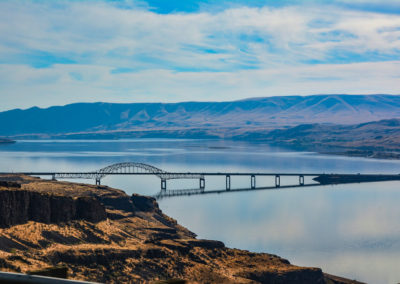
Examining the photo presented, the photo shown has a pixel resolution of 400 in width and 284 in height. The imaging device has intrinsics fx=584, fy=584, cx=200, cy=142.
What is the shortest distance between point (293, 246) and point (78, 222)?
33463 millimetres

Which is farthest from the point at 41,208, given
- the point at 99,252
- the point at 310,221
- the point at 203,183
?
the point at 203,183

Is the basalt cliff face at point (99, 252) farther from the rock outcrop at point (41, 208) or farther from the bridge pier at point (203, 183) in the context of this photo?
the bridge pier at point (203, 183)

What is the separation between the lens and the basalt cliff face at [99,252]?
48406 millimetres

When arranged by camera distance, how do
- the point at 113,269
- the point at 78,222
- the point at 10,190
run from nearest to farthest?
the point at 113,269 < the point at 10,190 < the point at 78,222

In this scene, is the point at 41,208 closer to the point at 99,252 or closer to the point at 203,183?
the point at 99,252

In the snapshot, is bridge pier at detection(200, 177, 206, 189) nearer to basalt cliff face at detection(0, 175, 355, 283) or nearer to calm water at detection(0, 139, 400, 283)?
calm water at detection(0, 139, 400, 283)

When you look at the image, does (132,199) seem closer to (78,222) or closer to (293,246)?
(293,246)

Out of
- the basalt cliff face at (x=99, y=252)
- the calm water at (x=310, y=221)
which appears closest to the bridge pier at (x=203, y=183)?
the calm water at (x=310, y=221)

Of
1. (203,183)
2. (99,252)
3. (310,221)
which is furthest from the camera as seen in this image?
(203,183)

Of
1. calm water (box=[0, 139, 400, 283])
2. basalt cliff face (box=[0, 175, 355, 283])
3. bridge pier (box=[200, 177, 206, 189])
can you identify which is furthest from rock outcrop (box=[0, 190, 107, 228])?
bridge pier (box=[200, 177, 206, 189])

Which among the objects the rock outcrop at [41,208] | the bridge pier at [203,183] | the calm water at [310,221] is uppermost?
the rock outcrop at [41,208]

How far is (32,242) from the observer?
5088 centimetres

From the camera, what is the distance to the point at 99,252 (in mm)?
50500

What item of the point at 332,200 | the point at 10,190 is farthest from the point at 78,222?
the point at 332,200
